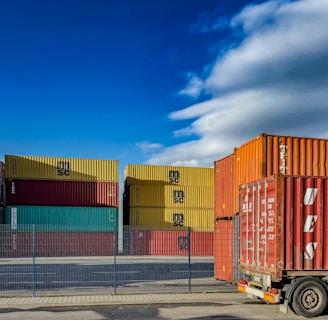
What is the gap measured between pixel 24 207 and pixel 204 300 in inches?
1077

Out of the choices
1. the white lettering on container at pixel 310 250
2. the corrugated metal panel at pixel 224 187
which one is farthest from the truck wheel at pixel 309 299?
the corrugated metal panel at pixel 224 187

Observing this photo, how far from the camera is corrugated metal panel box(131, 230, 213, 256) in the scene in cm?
2162

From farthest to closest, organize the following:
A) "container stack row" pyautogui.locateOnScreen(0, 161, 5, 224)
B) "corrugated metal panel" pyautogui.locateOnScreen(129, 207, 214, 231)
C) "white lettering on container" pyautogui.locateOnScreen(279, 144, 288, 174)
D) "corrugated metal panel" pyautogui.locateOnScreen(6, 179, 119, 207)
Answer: "corrugated metal panel" pyautogui.locateOnScreen(129, 207, 214, 231) → "corrugated metal panel" pyautogui.locateOnScreen(6, 179, 119, 207) → "container stack row" pyautogui.locateOnScreen(0, 161, 5, 224) → "white lettering on container" pyautogui.locateOnScreen(279, 144, 288, 174)

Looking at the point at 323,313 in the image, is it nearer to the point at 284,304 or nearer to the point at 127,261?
the point at 284,304

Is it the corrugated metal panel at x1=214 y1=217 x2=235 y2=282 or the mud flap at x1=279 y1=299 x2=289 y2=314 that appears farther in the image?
the corrugated metal panel at x1=214 y1=217 x2=235 y2=282

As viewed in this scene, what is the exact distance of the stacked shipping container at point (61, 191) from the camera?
3569cm

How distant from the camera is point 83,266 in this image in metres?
21.9

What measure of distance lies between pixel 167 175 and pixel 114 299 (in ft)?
93.6

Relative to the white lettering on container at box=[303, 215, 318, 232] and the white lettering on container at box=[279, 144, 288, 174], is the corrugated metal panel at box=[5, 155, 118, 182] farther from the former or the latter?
the white lettering on container at box=[303, 215, 318, 232]

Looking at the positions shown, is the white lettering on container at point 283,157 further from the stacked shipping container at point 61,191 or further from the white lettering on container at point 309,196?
the stacked shipping container at point 61,191

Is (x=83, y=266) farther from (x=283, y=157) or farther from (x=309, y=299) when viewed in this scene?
(x=309, y=299)

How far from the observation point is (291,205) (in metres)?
9.57

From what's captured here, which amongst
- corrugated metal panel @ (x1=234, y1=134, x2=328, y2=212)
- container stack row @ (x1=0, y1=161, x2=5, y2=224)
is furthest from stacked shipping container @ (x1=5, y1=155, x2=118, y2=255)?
corrugated metal panel @ (x1=234, y1=134, x2=328, y2=212)

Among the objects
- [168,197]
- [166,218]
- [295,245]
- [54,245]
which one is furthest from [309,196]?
[168,197]
